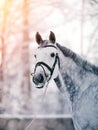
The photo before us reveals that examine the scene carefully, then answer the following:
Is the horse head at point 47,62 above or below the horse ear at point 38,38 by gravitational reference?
A: below

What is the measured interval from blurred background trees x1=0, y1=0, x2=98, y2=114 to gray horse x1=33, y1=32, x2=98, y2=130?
0.07 metres

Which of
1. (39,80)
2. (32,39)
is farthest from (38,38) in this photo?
(39,80)

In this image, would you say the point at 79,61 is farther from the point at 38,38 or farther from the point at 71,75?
the point at 38,38

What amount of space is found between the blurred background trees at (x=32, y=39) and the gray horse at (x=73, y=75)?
7 centimetres

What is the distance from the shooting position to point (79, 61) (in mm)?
2693

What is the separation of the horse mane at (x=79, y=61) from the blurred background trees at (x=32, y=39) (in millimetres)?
38

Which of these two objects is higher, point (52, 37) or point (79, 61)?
point (52, 37)

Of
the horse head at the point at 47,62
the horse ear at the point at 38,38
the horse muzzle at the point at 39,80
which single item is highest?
the horse ear at the point at 38,38

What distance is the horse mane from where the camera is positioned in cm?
269

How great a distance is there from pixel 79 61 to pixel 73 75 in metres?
0.09


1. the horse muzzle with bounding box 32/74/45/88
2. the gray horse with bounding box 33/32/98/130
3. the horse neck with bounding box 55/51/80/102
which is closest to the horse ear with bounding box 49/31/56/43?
the gray horse with bounding box 33/32/98/130

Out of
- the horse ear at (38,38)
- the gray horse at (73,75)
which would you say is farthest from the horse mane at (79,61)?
the horse ear at (38,38)

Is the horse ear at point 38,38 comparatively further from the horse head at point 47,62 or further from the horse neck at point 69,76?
the horse neck at point 69,76

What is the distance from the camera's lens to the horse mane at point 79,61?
Answer: 2693mm
